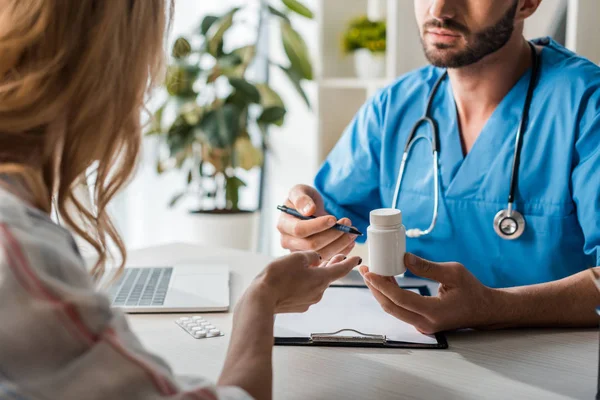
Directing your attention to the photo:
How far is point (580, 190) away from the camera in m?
1.27

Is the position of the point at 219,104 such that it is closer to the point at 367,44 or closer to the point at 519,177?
the point at 367,44

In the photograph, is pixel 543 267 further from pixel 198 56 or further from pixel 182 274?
pixel 198 56

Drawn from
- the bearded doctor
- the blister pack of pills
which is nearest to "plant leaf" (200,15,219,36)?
the bearded doctor

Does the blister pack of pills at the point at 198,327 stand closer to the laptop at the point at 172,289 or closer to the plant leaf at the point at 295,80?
the laptop at the point at 172,289

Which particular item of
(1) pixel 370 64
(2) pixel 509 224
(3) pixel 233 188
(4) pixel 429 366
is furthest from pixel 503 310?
(3) pixel 233 188

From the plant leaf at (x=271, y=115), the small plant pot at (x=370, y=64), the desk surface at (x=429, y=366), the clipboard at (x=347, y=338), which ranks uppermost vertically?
the small plant pot at (x=370, y=64)

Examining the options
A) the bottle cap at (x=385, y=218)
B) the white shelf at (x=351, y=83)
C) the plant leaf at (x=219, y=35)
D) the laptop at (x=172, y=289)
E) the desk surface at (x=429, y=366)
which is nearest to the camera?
the desk surface at (x=429, y=366)

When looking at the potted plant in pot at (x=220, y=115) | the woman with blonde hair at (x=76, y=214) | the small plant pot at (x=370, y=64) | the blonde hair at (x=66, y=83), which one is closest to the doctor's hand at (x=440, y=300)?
the woman with blonde hair at (x=76, y=214)

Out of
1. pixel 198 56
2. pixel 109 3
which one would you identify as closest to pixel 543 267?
pixel 109 3

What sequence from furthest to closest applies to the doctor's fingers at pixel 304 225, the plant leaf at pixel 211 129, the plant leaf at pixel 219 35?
1. the plant leaf at pixel 219 35
2. the plant leaf at pixel 211 129
3. the doctor's fingers at pixel 304 225

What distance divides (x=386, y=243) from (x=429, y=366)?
0.19 m

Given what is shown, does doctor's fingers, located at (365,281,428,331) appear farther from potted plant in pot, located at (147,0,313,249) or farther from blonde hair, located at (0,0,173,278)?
potted plant in pot, located at (147,0,313,249)

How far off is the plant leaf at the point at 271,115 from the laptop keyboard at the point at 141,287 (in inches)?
59.6

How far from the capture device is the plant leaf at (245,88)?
2711 mm
